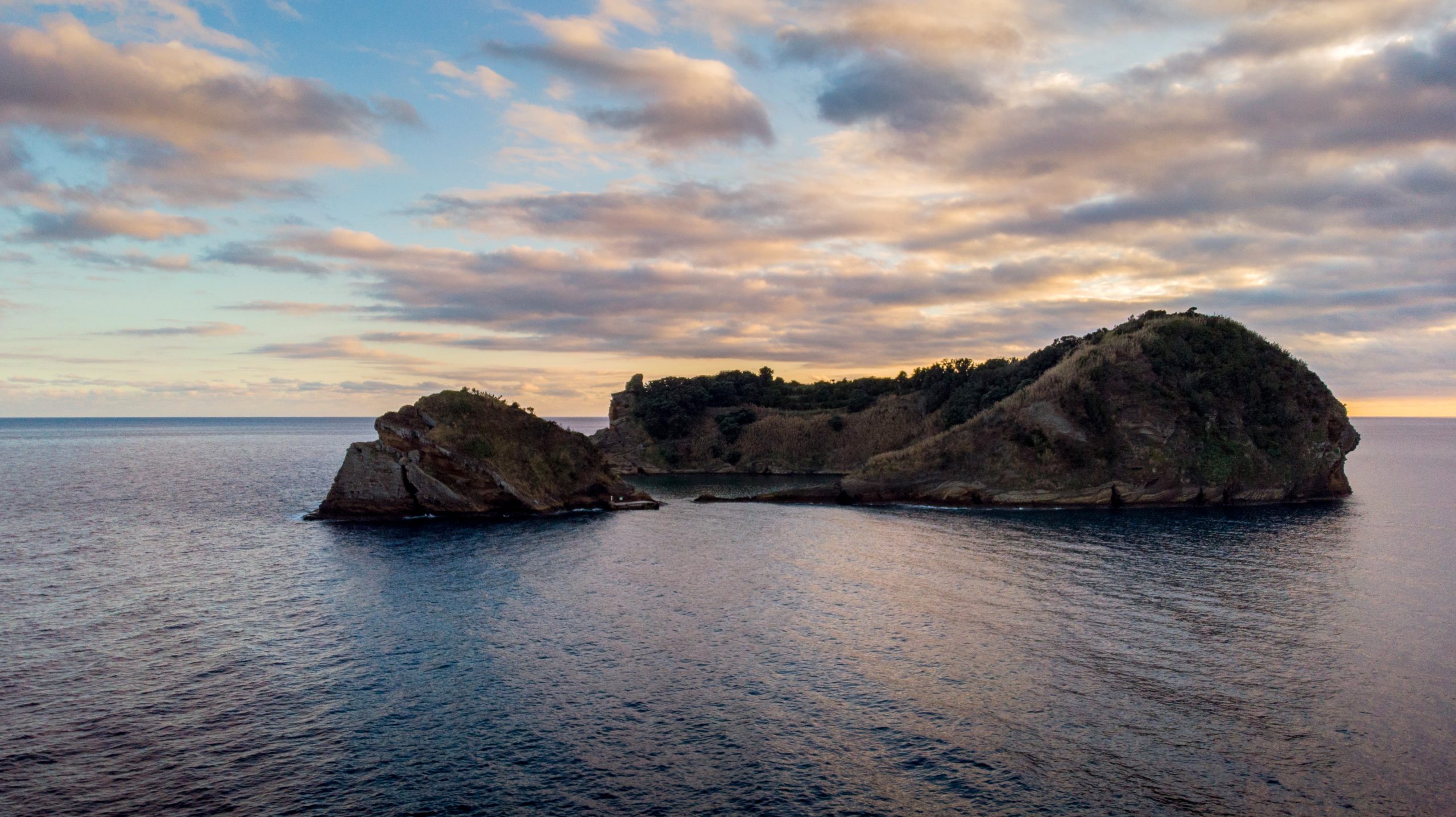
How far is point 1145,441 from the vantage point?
80.2m

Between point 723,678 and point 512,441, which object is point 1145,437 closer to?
point 512,441

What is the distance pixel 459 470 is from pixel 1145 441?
6630 cm

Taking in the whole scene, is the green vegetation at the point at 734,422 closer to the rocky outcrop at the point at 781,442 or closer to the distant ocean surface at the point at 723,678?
the rocky outcrop at the point at 781,442

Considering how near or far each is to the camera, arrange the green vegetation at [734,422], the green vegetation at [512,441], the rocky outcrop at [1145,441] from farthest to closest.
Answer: the green vegetation at [734,422], the rocky outcrop at [1145,441], the green vegetation at [512,441]

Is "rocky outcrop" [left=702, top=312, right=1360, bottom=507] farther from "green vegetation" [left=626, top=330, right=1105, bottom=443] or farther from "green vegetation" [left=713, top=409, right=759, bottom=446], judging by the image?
"green vegetation" [left=713, top=409, right=759, bottom=446]

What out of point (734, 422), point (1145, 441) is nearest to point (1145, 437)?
point (1145, 441)

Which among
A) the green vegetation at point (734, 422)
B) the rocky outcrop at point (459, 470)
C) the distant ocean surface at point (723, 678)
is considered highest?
the green vegetation at point (734, 422)

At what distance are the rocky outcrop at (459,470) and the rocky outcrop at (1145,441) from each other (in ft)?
62.4

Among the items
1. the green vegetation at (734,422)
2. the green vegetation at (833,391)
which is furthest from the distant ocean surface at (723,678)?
the green vegetation at (734,422)

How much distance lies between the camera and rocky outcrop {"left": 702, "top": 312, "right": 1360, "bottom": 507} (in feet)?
257

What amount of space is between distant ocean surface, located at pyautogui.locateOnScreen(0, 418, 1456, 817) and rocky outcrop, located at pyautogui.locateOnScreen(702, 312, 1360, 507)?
25.6 m

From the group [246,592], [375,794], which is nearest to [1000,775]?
[375,794]

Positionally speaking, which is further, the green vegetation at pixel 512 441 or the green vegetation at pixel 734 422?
the green vegetation at pixel 734 422

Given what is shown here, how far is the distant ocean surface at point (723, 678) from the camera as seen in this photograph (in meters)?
18.6
